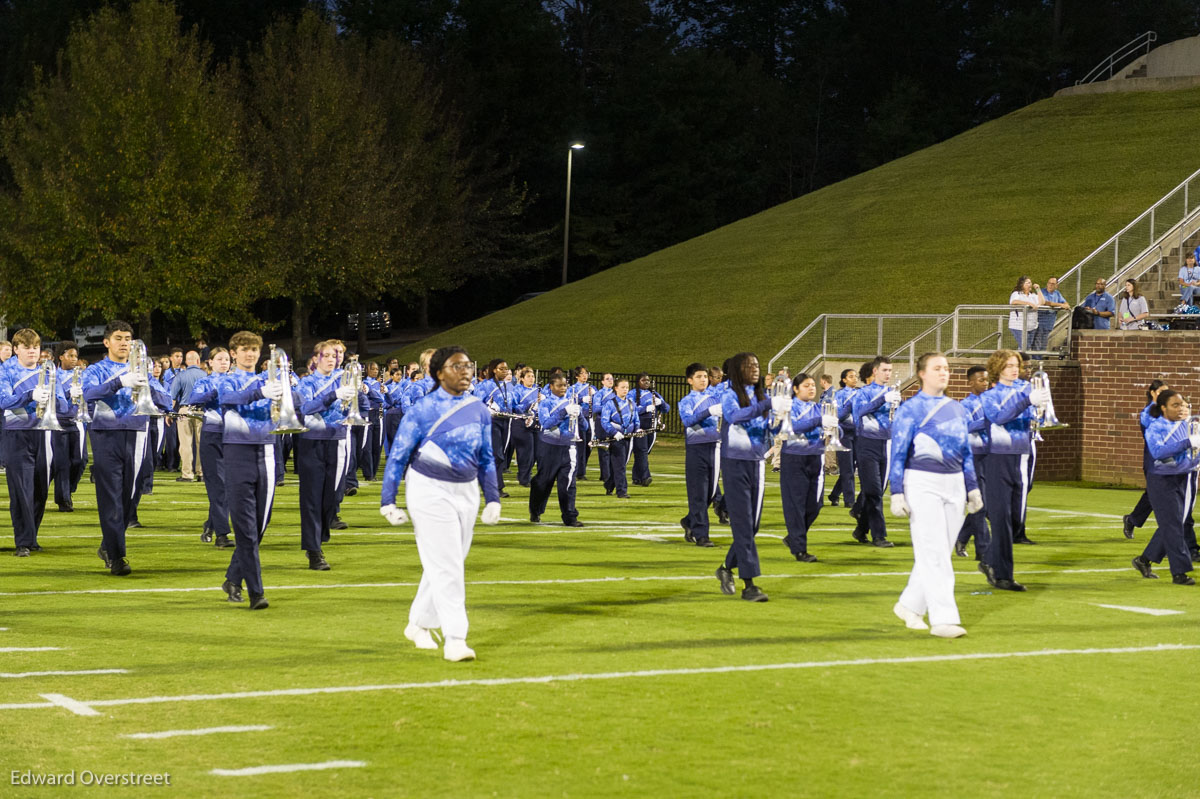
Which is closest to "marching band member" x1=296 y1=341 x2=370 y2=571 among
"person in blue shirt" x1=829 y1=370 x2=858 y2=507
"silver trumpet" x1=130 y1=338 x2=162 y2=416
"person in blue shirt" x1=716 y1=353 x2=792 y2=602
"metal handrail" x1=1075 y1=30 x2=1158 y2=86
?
"silver trumpet" x1=130 y1=338 x2=162 y2=416

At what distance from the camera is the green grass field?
21.7ft

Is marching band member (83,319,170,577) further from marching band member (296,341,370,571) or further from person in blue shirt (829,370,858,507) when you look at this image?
person in blue shirt (829,370,858,507)

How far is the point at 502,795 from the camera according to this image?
6234mm

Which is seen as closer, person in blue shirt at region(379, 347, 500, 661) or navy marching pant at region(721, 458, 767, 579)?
person in blue shirt at region(379, 347, 500, 661)

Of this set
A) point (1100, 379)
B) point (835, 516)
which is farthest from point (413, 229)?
point (835, 516)

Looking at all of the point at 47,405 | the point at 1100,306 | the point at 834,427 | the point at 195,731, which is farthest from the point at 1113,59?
the point at 195,731

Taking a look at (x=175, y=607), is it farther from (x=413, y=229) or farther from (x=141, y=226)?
(x=413, y=229)

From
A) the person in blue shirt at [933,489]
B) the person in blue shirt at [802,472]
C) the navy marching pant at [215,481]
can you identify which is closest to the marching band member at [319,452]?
the navy marching pant at [215,481]

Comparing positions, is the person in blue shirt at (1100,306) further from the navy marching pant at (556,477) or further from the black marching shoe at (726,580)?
the black marching shoe at (726,580)

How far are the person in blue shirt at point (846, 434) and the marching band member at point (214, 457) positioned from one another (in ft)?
23.8

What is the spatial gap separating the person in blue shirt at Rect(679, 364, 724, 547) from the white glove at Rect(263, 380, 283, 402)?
4690mm

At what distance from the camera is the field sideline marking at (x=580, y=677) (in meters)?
7.78

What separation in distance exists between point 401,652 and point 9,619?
3048 millimetres

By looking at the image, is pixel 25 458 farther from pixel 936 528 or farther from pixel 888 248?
pixel 888 248
